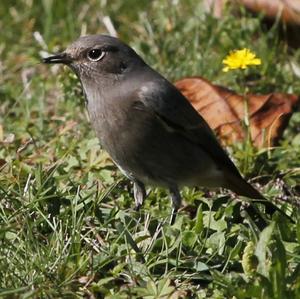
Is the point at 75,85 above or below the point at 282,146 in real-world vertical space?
above

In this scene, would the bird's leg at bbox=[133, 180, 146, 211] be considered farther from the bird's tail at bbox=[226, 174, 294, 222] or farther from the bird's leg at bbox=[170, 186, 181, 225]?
the bird's tail at bbox=[226, 174, 294, 222]

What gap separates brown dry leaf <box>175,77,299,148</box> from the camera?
241 inches

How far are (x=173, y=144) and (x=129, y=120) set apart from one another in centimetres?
32

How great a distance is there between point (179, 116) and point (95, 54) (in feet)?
1.90

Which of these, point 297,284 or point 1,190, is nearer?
point 297,284

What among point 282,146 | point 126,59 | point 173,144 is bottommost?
point 282,146

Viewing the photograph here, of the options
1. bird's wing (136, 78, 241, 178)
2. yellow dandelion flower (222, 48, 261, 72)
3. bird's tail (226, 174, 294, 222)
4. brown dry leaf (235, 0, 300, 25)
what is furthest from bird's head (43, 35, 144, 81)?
brown dry leaf (235, 0, 300, 25)

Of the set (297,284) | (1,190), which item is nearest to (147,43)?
(1,190)

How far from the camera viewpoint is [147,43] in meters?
7.43

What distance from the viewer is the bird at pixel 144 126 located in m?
5.20

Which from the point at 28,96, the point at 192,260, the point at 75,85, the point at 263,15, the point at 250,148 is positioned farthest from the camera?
the point at 263,15

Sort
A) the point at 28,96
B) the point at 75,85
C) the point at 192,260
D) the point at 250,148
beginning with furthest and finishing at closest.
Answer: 1. the point at 28,96
2. the point at 75,85
3. the point at 250,148
4. the point at 192,260

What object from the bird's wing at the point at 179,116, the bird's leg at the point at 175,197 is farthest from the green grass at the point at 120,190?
the bird's wing at the point at 179,116

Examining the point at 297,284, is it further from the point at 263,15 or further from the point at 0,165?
the point at 263,15
